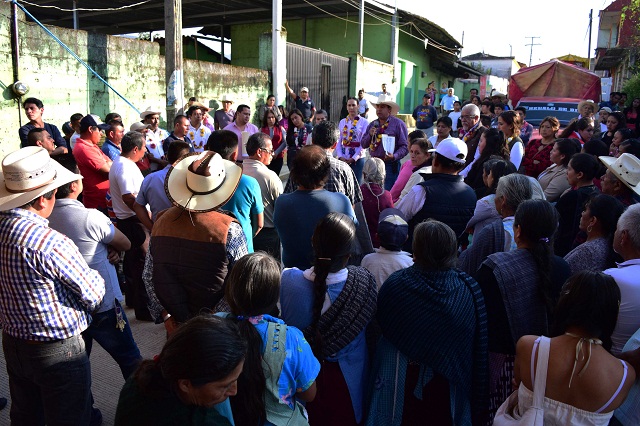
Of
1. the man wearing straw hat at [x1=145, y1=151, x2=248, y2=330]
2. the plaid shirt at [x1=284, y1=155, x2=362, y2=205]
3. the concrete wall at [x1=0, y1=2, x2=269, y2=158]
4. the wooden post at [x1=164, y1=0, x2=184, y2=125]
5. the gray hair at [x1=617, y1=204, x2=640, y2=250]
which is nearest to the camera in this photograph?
the gray hair at [x1=617, y1=204, x2=640, y2=250]

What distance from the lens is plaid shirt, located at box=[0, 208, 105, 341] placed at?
2.21 meters

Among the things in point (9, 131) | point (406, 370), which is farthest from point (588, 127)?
point (9, 131)

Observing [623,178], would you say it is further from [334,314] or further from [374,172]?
[334,314]

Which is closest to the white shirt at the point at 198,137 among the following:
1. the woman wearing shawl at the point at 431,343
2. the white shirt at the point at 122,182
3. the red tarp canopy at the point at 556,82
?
the white shirt at the point at 122,182

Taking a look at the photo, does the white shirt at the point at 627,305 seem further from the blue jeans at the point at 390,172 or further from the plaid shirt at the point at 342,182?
the blue jeans at the point at 390,172

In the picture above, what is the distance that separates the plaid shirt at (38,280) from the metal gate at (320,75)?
11.5 metres

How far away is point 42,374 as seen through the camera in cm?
236

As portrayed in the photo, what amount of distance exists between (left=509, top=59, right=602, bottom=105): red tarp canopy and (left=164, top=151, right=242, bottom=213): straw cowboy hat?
14349 mm

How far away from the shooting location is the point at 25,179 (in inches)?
92.8

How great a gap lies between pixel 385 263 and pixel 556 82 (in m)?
14.3

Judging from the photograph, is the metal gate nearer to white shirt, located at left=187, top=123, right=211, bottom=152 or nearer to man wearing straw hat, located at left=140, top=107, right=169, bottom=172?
white shirt, located at left=187, top=123, right=211, bottom=152

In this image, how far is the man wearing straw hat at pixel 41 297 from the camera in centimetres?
223

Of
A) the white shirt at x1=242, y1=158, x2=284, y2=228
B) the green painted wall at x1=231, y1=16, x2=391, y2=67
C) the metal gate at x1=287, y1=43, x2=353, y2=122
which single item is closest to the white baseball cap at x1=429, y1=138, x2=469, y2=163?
the white shirt at x1=242, y1=158, x2=284, y2=228

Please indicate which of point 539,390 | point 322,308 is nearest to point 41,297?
point 322,308
